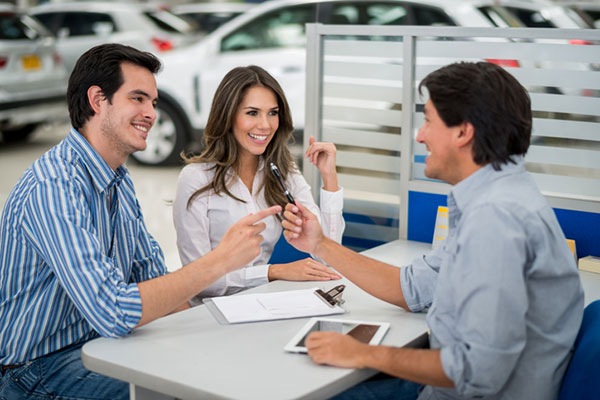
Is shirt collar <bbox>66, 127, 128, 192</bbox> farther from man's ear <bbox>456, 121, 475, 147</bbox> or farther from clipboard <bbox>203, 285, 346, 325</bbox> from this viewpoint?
man's ear <bbox>456, 121, 475, 147</bbox>

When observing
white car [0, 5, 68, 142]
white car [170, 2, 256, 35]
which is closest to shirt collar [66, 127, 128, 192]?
white car [0, 5, 68, 142]

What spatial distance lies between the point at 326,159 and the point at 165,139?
3.97m

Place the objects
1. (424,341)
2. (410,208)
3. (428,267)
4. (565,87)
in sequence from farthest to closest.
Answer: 1. (410,208)
2. (565,87)
3. (428,267)
4. (424,341)

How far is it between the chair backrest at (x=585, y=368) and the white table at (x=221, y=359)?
0.36m

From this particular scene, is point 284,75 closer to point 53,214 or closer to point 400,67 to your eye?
point 400,67

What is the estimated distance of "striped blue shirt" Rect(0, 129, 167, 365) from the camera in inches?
67.2

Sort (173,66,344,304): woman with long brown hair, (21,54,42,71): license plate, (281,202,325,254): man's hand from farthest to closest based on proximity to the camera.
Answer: (21,54,42,71): license plate → (173,66,344,304): woman with long brown hair → (281,202,325,254): man's hand

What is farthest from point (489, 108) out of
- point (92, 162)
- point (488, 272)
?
point (92, 162)

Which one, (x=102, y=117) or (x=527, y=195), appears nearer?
(x=527, y=195)

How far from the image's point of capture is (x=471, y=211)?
4.94ft

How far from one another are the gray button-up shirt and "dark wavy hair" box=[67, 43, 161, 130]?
0.97m

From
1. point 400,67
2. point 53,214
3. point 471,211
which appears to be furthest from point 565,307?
point 400,67

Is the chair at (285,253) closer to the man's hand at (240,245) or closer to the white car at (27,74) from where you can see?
the man's hand at (240,245)

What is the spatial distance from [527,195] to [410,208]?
140 centimetres
